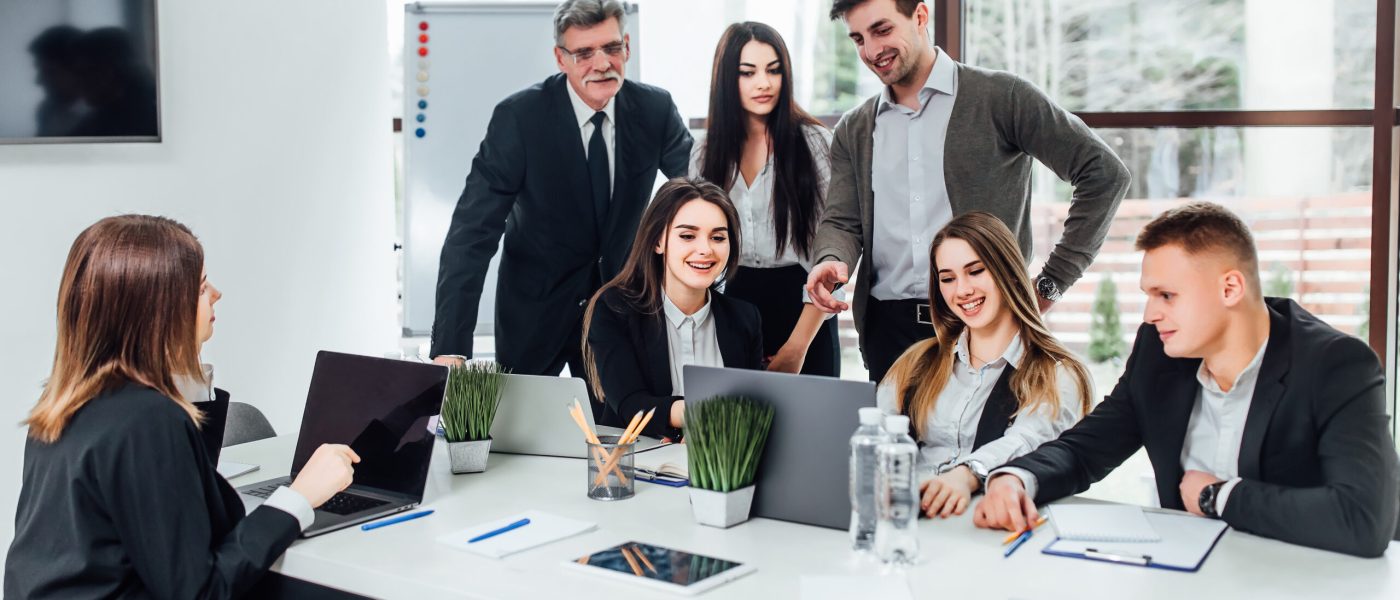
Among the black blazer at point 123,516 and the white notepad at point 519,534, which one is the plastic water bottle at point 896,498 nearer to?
the white notepad at point 519,534

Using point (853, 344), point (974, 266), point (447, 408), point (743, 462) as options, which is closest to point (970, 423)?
point (974, 266)

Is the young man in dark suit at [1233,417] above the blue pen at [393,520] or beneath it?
above

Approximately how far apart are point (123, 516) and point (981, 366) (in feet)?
5.19

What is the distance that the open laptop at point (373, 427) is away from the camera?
1.90 meters

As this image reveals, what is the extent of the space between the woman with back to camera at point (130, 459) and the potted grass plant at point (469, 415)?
1.42 feet

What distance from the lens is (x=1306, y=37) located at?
3793mm

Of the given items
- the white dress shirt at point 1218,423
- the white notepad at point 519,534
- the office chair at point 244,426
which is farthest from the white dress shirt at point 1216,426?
the office chair at point 244,426

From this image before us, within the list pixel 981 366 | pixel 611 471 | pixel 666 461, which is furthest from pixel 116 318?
pixel 981 366

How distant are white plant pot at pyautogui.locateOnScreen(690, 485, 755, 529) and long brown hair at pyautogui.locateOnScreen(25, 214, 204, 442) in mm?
738

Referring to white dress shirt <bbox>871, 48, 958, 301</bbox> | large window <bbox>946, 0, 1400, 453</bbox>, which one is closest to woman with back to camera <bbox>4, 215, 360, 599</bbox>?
white dress shirt <bbox>871, 48, 958, 301</bbox>

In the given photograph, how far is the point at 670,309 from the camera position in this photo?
272cm

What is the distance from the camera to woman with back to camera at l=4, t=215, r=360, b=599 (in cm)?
151

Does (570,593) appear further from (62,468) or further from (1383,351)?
(1383,351)

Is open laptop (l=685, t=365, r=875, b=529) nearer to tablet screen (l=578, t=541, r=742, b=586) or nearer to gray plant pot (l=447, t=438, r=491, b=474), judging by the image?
tablet screen (l=578, t=541, r=742, b=586)
